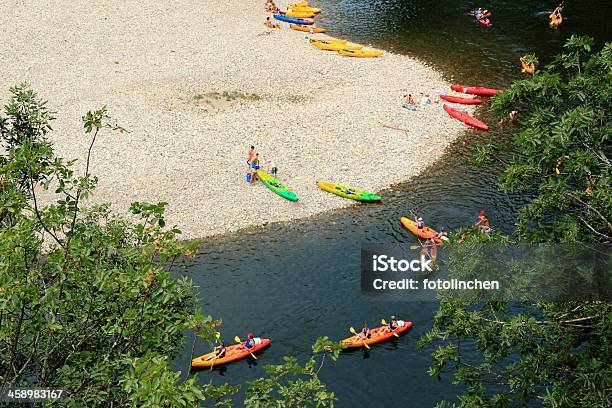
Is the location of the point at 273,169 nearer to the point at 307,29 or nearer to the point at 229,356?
the point at 229,356

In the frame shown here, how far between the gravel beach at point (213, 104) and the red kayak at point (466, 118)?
866mm

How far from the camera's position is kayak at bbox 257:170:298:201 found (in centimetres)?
3488

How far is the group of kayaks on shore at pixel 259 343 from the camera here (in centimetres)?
2500

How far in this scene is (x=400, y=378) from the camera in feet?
79.7

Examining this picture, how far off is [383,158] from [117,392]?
29.0 m

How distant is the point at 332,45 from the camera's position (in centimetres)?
5469

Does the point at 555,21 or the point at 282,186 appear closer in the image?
the point at 282,186

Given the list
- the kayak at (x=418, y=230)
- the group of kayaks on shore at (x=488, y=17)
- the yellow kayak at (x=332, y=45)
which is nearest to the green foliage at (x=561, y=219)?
the kayak at (x=418, y=230)

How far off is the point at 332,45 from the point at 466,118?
16.1 meters

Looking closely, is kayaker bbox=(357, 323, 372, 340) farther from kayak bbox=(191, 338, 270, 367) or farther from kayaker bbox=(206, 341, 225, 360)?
kayaker bbox=(206, 341, 225, 360)

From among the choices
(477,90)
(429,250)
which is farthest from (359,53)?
(429,250)

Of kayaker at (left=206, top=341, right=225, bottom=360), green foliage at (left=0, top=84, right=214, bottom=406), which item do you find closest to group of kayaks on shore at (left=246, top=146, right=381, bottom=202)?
kayaker at (left=206, top=341, right=225, bottom=360)

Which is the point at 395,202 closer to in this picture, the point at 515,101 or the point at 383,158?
the point at 383,158

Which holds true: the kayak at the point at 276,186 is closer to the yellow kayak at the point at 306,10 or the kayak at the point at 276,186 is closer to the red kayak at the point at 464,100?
the red kayak at the point at 464,100
